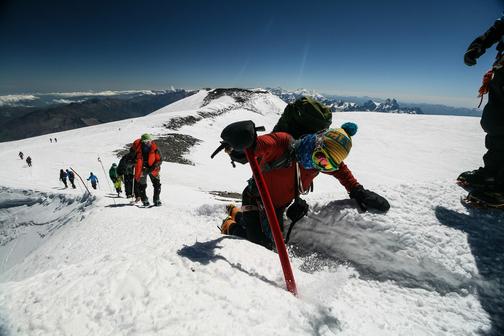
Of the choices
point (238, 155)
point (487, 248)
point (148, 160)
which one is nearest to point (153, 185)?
point (148, 160)

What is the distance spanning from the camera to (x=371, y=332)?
7.68 ft

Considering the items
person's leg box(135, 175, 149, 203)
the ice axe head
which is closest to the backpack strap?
the ice axe head

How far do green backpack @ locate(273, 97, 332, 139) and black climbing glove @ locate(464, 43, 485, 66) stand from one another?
95.1 inches

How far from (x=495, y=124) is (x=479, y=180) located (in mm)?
864

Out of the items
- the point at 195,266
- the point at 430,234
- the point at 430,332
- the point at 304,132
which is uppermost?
the point at 304,132

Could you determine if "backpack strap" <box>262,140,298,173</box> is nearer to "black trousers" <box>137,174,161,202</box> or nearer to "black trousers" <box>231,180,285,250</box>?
"black trousers" <box>231,180,285,250</box>

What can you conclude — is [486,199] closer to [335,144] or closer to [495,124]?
[495,124]

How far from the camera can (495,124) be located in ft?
13.3

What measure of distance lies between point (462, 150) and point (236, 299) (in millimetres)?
30830

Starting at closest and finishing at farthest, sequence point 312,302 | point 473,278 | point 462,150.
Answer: point 312,302 → point 473,278 → point 462,150

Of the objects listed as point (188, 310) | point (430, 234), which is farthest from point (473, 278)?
point (188, 310)

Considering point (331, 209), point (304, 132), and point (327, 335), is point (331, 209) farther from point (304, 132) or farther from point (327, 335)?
point (327, 335)

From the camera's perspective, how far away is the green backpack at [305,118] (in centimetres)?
395

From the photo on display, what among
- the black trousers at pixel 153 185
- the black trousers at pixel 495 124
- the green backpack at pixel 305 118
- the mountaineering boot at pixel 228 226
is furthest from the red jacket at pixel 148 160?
the black trousers at pixel 495 124
